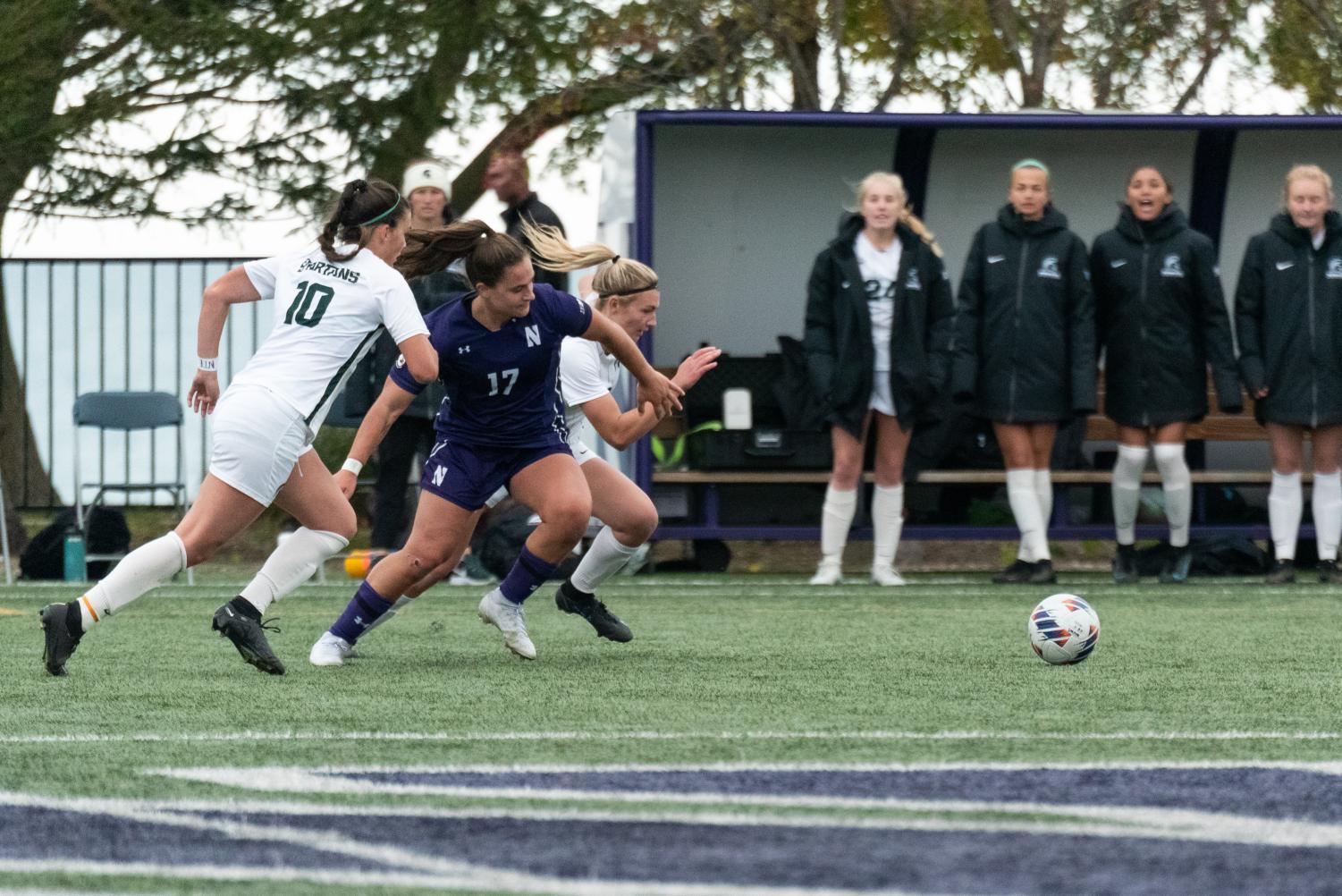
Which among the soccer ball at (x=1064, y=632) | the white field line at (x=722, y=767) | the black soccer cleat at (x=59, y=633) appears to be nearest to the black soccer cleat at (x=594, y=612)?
the soccer ball at (x=1064, y=632)

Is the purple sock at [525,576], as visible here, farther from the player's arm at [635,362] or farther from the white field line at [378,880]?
the white field line at [378,880]

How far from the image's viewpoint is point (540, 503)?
6750 millimetres

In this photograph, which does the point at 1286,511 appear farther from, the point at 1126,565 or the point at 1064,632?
the point at 1064,632

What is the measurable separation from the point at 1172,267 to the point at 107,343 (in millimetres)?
7577

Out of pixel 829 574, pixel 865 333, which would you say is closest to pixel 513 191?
pixel 865 333

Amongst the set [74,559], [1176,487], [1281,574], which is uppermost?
[1176,487]

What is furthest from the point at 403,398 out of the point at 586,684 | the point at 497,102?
the point at 497,102

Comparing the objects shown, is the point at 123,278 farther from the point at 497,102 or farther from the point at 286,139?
the point at 497,102

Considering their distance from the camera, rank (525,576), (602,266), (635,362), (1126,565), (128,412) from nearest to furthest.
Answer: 1. (635,362)
2. (525,576)
3. (602,266)
4. (1126,565)
5. (128,412)

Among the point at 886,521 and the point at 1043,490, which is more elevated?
the point at 1043,490

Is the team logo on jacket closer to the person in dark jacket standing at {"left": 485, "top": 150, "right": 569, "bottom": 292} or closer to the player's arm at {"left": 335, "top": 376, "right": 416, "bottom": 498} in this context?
the person in dark jacket standing at {"left": 485, "top": 150, "right": 569, "bottom": 292}

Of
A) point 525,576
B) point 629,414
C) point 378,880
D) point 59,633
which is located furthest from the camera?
point 629,414

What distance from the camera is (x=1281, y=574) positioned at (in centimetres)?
1112

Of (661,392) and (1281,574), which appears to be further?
(1281,574)
